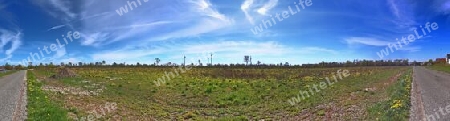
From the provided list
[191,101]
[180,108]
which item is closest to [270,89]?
[191,101]

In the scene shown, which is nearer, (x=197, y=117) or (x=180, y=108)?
(x=197, y=117)

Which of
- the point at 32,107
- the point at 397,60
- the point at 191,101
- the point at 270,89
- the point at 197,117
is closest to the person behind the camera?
the point at 32,107

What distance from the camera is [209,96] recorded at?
27.9 m

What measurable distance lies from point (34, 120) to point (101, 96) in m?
12.1

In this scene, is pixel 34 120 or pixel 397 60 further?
pixel 397 60

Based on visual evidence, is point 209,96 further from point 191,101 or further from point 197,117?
point 197,117

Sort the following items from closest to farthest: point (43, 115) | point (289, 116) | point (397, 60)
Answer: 1. point (43, 115)
2. point (289, 116)
3. point (397, 60)

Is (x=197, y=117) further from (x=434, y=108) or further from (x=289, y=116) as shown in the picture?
(x=434, y=108)

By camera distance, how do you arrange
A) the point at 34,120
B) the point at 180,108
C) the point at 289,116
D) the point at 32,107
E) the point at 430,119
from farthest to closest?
the point at 180,108
the point at 289,116
the point at 32,107
the point at 34,120
the point at 430,119

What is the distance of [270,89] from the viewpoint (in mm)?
→ 31031

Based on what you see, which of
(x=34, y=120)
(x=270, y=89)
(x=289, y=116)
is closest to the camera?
(x=34, y=120)

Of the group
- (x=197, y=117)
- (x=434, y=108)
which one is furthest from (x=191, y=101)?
(x=434, y=108)

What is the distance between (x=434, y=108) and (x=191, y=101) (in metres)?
15.6

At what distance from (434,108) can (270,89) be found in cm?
1714
